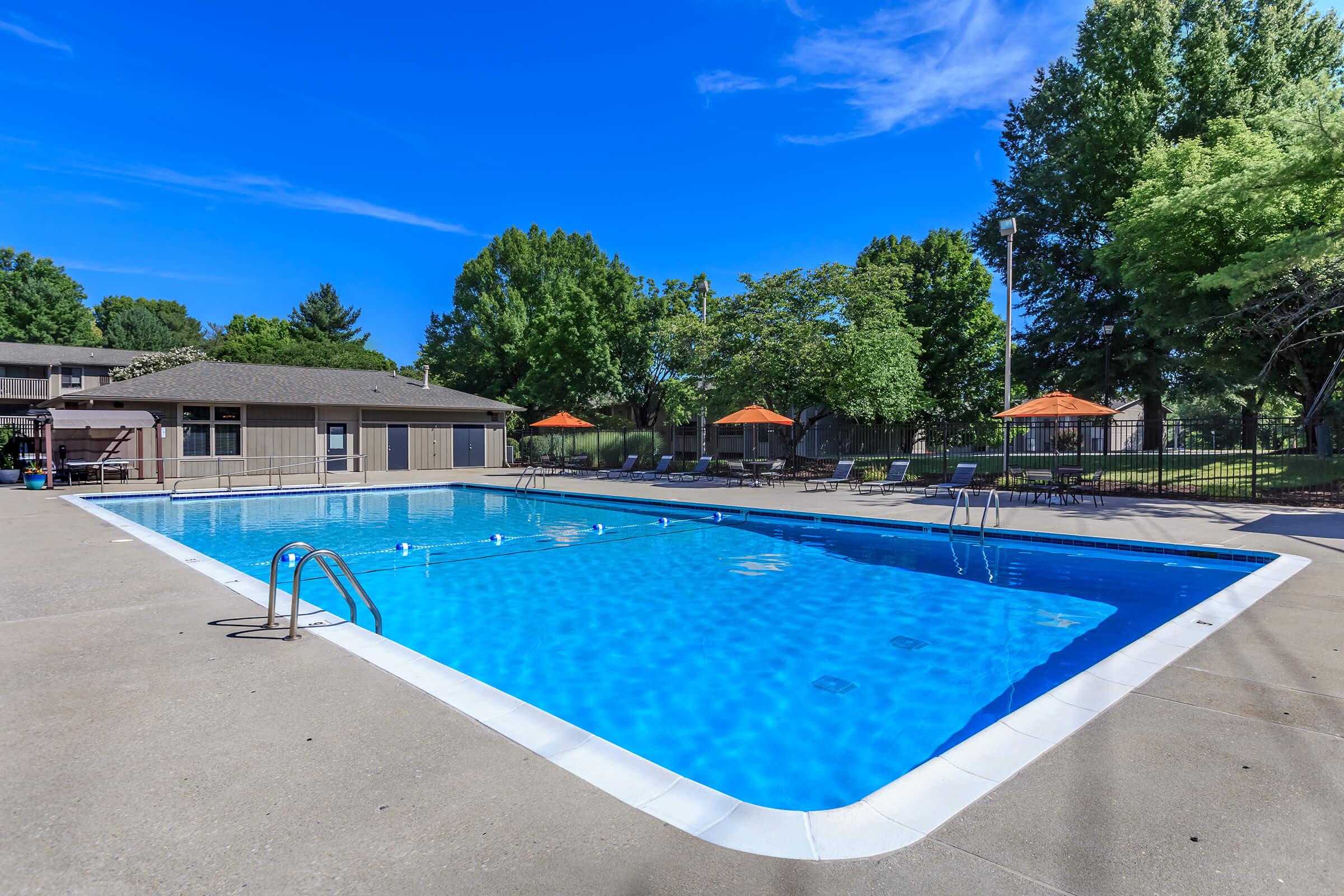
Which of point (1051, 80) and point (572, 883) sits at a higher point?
point (1051, 80)

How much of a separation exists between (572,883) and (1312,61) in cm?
3443

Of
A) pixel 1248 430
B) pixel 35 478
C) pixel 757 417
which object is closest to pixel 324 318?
pixel 35 478

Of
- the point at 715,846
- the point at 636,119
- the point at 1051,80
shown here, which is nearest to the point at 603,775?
the point at 715,846

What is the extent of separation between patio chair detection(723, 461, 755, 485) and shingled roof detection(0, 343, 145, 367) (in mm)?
39107

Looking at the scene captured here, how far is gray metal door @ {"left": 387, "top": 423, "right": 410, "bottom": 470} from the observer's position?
2741cm

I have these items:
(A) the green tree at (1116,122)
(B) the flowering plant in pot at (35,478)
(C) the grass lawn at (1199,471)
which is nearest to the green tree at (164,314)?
(B) the flowering plant in pot at (35,478)

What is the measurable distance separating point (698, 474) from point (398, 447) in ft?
44.4

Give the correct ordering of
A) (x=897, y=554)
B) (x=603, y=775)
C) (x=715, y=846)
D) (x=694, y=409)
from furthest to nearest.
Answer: (x=694, y=409) → (x=897, y=554) → (x=603, y=775) → (x=715, y=846)

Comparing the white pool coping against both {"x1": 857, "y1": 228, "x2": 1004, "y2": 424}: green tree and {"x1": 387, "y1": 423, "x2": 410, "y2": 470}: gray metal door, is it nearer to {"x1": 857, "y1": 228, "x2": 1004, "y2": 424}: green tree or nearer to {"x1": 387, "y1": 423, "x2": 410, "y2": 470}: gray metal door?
{"x1": 387, "y1": 423, "x2": 410, "y2": 470}: gray metal door

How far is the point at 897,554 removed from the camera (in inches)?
402

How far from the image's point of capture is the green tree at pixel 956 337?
30.0 meters

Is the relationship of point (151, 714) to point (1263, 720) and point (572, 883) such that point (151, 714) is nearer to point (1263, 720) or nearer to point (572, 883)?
point (572, 883)

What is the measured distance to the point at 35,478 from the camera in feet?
62.4

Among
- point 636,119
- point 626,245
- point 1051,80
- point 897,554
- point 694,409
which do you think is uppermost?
point 1051,80
